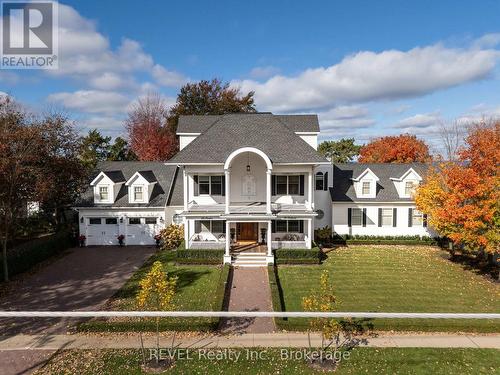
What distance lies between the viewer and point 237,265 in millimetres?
22672

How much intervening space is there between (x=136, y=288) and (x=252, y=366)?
969 cm

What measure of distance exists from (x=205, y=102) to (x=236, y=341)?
4416 centimetres

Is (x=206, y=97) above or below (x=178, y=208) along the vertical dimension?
above

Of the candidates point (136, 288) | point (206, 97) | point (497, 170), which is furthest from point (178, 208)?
point (206, 97)

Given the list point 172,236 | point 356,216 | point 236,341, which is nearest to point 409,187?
point 356,216

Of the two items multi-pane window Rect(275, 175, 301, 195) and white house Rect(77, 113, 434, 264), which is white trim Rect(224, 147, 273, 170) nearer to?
white house Rect(77, 113, 434, 264)

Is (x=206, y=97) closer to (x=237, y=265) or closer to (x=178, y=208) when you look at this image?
(x=178, y=208)

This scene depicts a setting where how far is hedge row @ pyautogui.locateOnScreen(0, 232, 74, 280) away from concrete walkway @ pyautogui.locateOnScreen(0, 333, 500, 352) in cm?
926

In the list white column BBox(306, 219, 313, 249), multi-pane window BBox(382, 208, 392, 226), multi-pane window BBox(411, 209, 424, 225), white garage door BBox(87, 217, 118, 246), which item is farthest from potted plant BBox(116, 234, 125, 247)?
multi-pane window BBox(411, 209, 424, 225)

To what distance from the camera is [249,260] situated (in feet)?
75.4

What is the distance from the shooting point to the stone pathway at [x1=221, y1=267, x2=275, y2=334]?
14.3 metres

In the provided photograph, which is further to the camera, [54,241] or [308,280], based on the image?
[54,241]

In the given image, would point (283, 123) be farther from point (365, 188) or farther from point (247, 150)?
point (365, 188)

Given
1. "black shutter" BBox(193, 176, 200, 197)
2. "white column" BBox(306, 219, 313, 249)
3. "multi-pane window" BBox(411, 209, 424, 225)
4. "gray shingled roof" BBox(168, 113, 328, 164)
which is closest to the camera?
"white column" BBox(306, 219, 313, 249)
